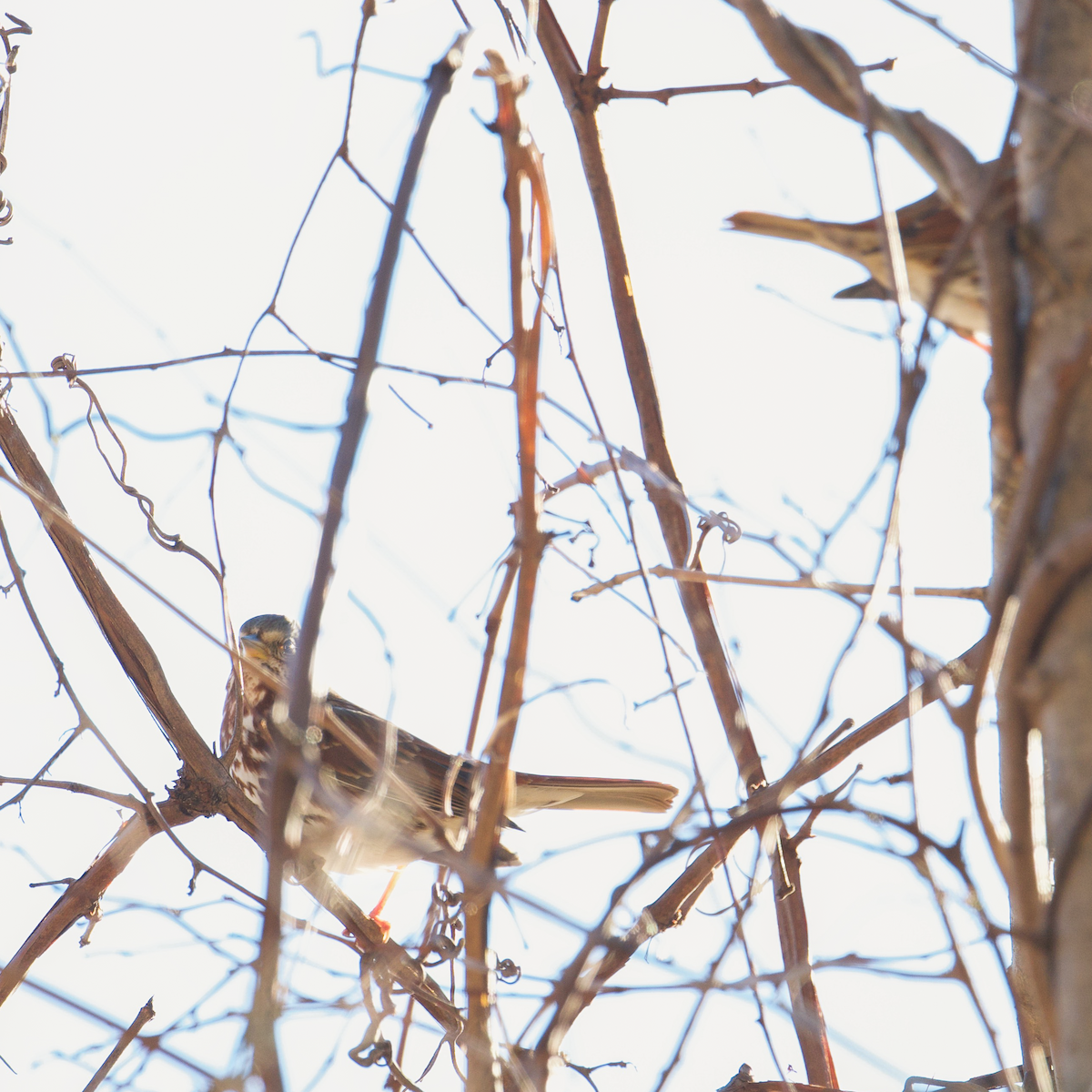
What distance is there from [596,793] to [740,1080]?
2445mm

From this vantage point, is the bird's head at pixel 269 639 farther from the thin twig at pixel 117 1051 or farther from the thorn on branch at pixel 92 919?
the thin twig at pixel 117 1051

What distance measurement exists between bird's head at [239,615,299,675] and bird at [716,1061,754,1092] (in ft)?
12.2

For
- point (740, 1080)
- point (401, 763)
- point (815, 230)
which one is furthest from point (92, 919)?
point (401, 763)

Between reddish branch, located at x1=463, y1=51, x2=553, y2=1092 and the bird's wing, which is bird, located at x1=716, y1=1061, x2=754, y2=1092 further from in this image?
the bird's wing

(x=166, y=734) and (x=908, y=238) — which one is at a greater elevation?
(x=908, y=238)

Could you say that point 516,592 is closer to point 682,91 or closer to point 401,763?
point 682,91

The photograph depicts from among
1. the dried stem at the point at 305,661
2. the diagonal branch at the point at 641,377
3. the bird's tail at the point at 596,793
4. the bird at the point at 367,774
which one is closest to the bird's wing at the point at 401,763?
the bird at the point at 367,774

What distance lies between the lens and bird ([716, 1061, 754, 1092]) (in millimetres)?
2145

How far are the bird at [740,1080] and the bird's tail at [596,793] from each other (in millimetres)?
2358

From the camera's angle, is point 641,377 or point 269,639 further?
point 269,639

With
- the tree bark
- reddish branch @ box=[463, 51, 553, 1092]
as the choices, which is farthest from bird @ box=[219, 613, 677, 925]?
the tree bark

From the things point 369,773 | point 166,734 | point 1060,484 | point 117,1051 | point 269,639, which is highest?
point 269,639

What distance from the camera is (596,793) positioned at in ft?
15.1

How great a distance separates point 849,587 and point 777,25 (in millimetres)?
A: 629
